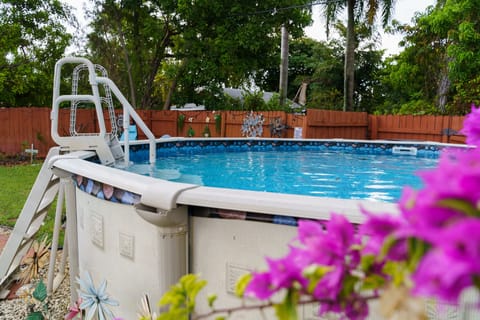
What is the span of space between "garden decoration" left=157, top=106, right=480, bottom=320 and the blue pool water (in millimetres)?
4093

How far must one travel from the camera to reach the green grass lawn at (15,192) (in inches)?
217

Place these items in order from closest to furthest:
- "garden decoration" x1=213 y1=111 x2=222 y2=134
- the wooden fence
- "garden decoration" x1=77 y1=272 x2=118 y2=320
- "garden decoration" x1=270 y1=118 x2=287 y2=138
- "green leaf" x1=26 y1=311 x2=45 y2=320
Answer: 1. "garden decoration" x1=77 y1=272 x2=118 y2=320
2. "green leaf" x1=26 y1=311 x2=45 y2=320
3. the wooden fence
4. "garden decoration" x1=270 y1=118 x2=287 y2=138
5. "garden decoration" x1=213 y1=111 x2=222 y2=134

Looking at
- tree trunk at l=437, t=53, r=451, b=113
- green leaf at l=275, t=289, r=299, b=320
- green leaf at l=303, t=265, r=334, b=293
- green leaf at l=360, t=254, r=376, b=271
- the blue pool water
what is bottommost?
the blue pool water

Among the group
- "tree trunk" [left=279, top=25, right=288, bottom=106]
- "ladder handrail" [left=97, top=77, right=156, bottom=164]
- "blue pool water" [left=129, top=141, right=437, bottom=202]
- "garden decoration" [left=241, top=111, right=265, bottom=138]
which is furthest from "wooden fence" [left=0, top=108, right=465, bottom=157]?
"ladder handrail" [left=97, top=77, right=156, bottom=164]

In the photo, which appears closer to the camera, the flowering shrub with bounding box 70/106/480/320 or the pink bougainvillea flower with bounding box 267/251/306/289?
the flowering shrub with bounding box 70/106/480/320

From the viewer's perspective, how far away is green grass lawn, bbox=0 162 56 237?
550 centimetres

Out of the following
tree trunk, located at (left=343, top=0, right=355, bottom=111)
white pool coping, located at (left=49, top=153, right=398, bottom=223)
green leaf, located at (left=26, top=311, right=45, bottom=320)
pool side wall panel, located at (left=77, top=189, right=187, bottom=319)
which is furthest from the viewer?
tree trunk, located at (left=343, top=0, right=355, bottom=111)

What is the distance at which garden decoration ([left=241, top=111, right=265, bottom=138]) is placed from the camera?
13203 millimetres

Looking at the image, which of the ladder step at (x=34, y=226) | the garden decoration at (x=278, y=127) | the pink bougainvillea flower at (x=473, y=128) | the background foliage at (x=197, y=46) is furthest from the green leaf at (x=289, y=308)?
the background foliage at (x=197, y=46)

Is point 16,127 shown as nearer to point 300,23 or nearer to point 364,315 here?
point 300,23

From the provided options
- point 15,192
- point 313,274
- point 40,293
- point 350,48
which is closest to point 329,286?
point 313,274

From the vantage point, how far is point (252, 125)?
13.3 m

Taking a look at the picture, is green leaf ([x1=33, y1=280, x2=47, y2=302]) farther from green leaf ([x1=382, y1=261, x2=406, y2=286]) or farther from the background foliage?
the background foliage

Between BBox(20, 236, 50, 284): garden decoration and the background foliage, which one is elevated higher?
the background foliage
